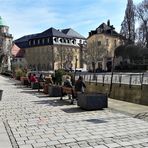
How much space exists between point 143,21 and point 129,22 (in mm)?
6398

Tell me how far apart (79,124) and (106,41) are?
8636 centimetres

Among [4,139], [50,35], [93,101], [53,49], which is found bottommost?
[4,139]

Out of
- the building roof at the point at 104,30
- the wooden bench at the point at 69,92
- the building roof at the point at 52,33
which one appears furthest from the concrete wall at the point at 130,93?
the building roof at the point at 52,33

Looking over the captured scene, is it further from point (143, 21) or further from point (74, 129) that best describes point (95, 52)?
point (74, 129)

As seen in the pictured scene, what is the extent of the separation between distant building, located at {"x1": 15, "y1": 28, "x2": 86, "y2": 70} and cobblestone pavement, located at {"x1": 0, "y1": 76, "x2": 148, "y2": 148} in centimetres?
8377

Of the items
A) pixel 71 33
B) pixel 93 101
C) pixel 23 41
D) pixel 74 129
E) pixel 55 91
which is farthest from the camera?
pixel 23 41

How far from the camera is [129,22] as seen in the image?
77.4 m

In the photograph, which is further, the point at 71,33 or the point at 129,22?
the point at 71,33

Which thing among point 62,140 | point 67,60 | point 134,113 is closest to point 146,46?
point 67,60

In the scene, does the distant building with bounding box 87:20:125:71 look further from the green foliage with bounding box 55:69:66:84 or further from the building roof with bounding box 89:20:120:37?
the green foliage with bounding box 55:69:66:84

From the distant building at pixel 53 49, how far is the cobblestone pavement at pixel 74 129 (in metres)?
83.8

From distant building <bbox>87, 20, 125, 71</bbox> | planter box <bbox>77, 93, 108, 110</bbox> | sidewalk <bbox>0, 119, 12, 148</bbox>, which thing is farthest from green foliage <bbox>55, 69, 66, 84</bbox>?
distant building <bbox>87, 20, 125, 71</bbox>

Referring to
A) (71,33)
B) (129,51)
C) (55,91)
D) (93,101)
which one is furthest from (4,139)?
(71,33)

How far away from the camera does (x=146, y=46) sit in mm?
68438
